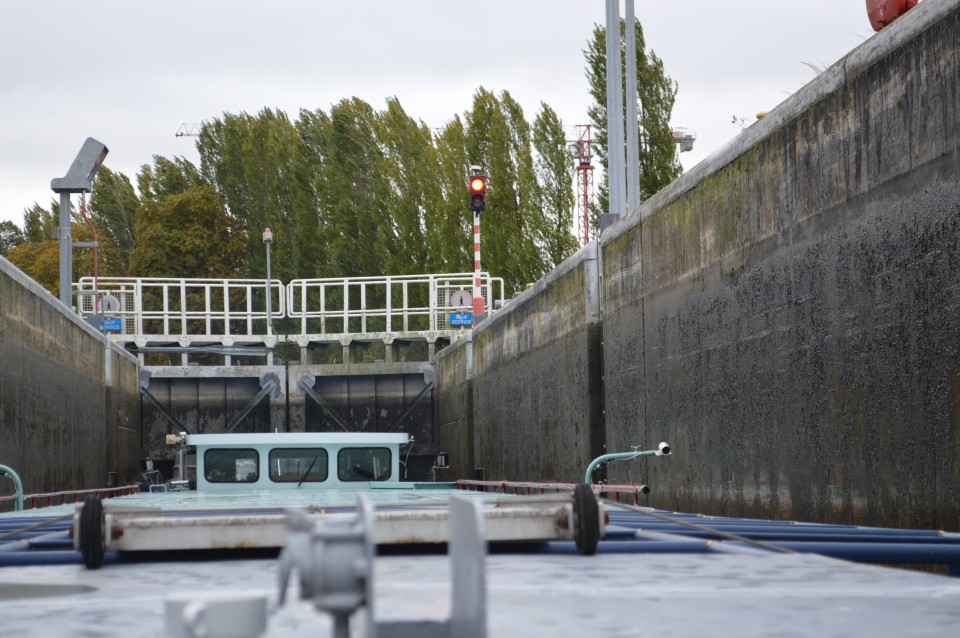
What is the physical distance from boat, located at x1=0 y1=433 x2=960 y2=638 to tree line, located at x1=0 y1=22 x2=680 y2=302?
3044 centimetres

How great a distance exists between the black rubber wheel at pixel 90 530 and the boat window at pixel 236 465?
41.1 ft

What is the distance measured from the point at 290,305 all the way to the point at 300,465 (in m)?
19.8

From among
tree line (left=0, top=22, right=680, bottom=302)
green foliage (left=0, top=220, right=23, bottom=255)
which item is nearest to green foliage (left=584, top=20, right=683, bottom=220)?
tree line (left=0, top=22, right=680, bottom=302)

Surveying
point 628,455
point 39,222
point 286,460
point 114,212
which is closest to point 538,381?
point 286,460

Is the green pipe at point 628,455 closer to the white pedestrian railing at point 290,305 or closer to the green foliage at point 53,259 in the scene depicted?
the white pedestrian railing at point 290,305

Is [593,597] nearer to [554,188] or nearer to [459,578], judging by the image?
[459,578]

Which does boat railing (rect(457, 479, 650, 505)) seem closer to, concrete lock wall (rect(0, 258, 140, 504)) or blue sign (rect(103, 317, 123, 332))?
concrete lock wall (rect(0, 258, 140, 504))

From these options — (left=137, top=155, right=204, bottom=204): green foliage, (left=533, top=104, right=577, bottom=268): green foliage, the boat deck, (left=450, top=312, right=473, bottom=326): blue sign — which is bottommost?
the boat deck

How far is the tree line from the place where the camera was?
41.2 m

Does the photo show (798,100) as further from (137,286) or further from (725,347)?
(137,286)

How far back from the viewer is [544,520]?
4.38m

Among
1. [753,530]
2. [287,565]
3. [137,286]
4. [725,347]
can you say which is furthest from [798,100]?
[137,286]

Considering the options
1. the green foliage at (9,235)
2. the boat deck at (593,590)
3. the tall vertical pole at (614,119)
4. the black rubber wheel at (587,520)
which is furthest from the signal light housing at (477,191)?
the green foliage at (9,235)

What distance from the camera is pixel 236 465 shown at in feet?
55.0
